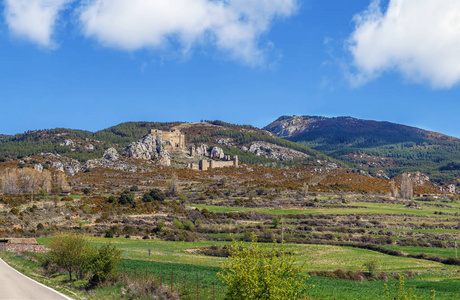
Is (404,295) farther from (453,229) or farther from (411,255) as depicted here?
(453,229)

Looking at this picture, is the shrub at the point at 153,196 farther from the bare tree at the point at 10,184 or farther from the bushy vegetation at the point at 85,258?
the bushy vegetation at the point at 85,258

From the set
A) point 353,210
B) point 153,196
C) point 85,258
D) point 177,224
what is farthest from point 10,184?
point 85,258

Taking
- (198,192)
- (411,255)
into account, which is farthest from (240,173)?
(411,255)

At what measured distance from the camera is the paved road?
78.2ft

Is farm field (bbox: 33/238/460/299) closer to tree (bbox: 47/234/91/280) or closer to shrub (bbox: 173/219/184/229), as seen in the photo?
tree (bbox: 47/234/91/280)

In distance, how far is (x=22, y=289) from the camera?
25.8 meters

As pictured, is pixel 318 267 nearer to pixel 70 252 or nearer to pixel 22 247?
pixel 70 252

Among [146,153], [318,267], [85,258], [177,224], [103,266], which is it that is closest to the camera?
[103,266]

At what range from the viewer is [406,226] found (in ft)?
286

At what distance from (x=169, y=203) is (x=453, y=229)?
214ft

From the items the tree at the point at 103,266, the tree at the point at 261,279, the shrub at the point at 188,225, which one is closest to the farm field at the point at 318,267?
the tree at the point at 103,266

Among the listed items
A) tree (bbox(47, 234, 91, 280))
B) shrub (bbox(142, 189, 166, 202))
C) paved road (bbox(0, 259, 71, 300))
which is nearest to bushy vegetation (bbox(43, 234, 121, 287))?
tree (bbox(47, 234, 91, 280))

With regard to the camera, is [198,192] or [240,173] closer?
[198,192]

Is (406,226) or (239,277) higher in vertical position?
(239,277)
